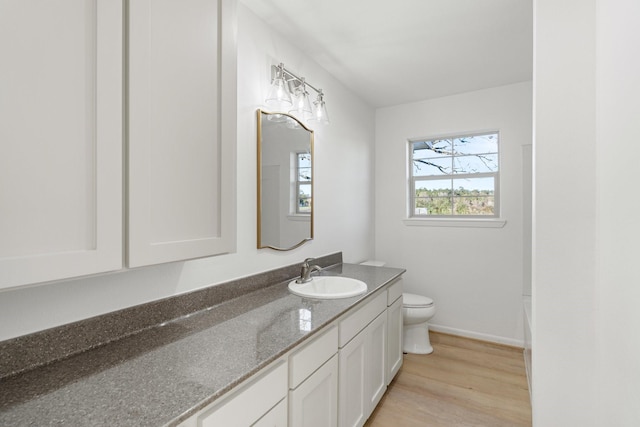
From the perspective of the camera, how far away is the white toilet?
8.91 ft

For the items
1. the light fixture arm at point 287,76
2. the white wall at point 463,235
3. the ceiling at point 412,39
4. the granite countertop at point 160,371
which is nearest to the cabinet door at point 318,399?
the granite countertop at point 160,371

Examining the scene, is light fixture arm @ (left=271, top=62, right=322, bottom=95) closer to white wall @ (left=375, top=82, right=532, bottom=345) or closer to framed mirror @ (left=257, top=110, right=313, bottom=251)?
framed mirror @ (left=257, top=110, right=313, bottom=251)

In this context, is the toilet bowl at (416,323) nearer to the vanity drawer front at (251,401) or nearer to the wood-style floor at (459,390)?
the wood-style floor at (459,390)

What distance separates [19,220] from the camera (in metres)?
0.69

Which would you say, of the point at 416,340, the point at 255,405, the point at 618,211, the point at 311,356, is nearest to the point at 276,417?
the point at 255,405

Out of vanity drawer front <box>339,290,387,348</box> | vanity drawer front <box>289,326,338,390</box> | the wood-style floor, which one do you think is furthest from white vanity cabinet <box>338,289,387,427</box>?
the wood-style floor

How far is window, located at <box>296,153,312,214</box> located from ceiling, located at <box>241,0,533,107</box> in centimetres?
81

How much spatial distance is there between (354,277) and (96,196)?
1.68 m

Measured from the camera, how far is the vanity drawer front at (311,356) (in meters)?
1.17

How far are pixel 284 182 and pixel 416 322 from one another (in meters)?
1.75

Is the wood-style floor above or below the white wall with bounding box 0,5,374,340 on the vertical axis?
below

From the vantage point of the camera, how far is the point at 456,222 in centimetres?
316

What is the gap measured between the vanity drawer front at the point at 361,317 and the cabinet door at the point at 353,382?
39 millimetres

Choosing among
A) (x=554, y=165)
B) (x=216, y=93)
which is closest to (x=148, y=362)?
(x=216, y=93)
